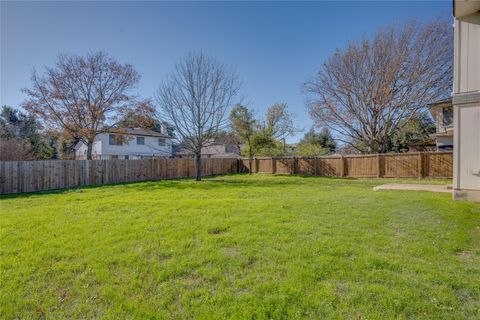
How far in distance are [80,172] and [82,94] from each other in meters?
7.01

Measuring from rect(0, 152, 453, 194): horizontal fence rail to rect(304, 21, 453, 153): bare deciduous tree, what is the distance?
378 cm

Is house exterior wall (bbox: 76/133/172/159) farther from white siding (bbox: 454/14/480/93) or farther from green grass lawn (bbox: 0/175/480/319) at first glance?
white siding (bbox: 454/14/480/93)

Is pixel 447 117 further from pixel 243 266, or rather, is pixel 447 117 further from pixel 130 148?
pixel 130 148

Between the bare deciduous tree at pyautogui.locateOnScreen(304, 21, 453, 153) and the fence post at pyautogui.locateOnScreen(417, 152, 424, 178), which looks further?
the bare deciduous tree at pyautogui.locateOnScreen(304, 21, 453, 153)

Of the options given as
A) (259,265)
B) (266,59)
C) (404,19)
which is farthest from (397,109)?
(259,265)

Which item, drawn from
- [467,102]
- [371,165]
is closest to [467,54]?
[467,102]

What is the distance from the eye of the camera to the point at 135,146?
98.2 feet

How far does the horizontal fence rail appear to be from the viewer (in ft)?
37.7

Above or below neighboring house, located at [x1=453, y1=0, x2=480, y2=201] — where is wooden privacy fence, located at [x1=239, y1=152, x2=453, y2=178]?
below

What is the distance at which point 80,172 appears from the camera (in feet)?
43.8

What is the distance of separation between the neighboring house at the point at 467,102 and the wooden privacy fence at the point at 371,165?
837 cm

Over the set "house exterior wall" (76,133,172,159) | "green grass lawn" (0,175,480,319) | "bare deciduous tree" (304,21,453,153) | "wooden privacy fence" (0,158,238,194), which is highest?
"bare deciduous tree" (304,21,453,153)

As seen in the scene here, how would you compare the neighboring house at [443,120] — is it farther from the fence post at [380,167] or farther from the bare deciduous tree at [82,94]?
the bare deciduous tree at [82,94]

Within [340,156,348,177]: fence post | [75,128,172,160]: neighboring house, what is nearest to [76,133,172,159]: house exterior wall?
[75,128,172,160]: neighboring house
